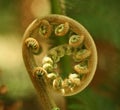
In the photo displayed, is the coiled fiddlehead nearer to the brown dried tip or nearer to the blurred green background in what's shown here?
the brown dried tip

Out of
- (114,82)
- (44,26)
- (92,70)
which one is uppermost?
(44,26)

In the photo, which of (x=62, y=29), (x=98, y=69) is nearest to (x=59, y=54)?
(x=62, y=29)

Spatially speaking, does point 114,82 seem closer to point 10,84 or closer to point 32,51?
point 10,84

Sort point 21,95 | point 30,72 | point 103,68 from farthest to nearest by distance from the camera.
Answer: point 21,95
point 103,68
point 30,72

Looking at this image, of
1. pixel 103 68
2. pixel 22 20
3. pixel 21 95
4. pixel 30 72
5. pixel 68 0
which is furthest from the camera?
pixel 22 20

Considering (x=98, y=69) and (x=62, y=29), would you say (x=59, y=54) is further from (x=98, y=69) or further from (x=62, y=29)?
(x=98, y=69)

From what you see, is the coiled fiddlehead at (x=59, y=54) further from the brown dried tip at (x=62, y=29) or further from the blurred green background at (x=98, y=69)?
the blurred green background at (x=98, y=69)

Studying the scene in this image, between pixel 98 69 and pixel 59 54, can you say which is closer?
pixel 59 54

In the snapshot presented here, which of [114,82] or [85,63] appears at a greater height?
[85,63]

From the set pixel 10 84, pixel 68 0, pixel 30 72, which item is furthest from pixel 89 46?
pixel 10 84
